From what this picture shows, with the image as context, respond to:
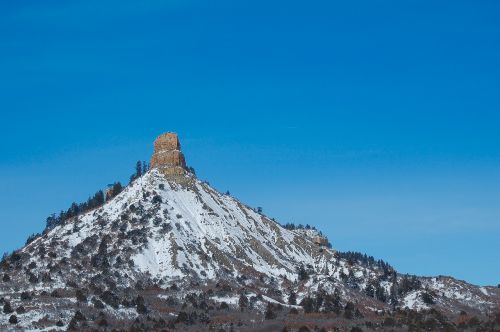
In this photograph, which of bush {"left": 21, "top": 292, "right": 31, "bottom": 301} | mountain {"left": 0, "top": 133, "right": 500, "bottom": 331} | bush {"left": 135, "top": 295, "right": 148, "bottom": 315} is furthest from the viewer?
bush {"left": 21, "top": 292, "right": 31, "bottom": 301}

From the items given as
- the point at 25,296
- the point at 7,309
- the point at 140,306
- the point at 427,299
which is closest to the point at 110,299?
the point at 140,306

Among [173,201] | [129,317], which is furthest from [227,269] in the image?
[129,317]

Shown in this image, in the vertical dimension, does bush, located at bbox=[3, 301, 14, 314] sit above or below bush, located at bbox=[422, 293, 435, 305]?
below

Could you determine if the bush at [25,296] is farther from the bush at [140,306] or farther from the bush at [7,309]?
the bush at [140,306]

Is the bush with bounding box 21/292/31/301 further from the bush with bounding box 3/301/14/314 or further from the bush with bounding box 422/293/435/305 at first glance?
the bush with bounding box 422/293/435/305

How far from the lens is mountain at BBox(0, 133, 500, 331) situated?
11506 cm

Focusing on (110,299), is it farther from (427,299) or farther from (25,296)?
(427,299)

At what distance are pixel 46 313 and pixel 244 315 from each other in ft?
108

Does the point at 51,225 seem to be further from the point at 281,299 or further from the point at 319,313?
the point at 319,313

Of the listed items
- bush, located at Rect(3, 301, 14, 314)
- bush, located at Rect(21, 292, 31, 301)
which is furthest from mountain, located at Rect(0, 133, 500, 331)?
bush, located at Rect(3, 301, 14, 314)

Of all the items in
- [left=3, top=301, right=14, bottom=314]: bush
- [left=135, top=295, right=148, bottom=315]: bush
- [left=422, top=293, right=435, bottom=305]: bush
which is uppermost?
[left=422, top=293, right=435, bottom=305]: bush

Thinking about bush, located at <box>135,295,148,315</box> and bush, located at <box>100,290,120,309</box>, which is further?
bush, located at <box>100,290,120,309</box>

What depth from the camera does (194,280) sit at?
15025 cm

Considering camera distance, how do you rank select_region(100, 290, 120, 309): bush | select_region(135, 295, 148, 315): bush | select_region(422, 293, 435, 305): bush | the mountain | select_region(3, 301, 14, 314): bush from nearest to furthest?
select_region(3, 301, 14, 314): bush < the mountain < select_region(135, 295, 148, 315): bush < select_region(100, 290, 120, 309): bush < select_region(422, 293, 435, 305): bush
